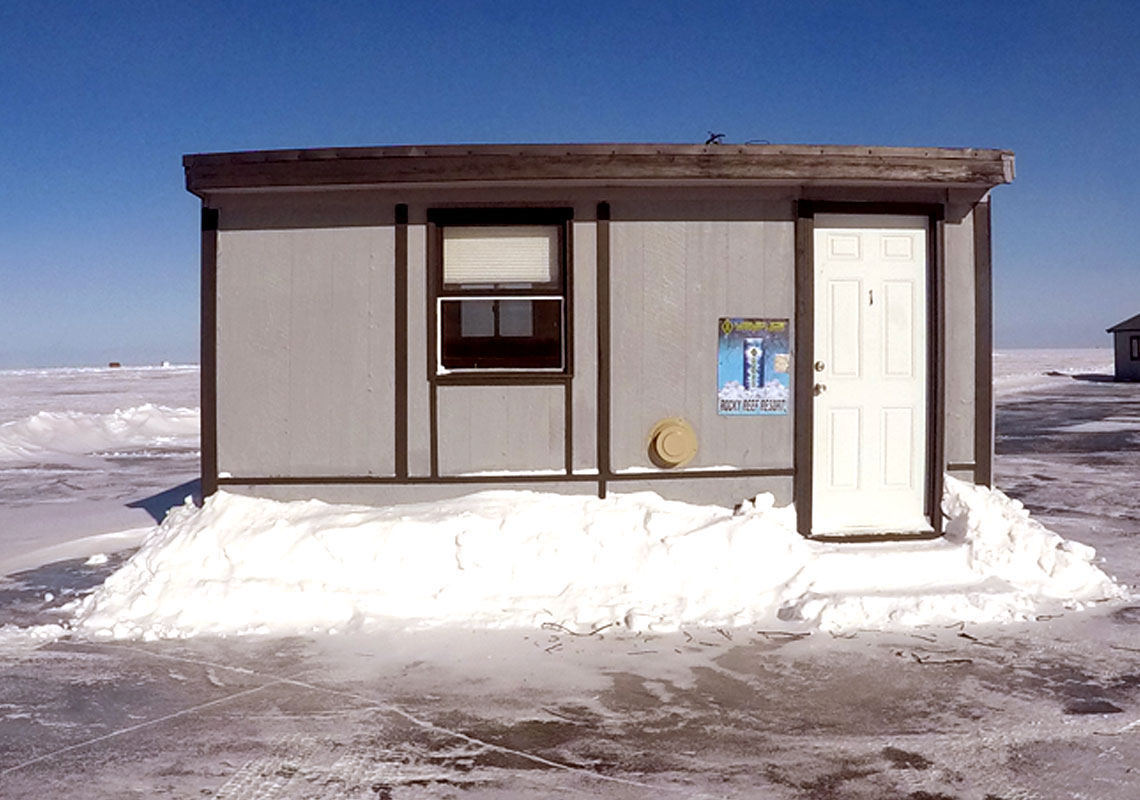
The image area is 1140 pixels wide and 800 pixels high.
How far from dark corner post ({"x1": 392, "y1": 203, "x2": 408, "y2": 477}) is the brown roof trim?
54 centimetres

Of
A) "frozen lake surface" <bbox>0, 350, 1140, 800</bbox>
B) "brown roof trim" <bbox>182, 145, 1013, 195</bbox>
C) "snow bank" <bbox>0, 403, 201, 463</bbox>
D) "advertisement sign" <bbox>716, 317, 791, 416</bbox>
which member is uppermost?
"brown roof trim" <bbox>182, 145, 1013, 195</bbox>

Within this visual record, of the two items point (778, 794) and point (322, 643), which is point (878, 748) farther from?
point (322, 643)

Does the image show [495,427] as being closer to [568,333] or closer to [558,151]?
[568,333]

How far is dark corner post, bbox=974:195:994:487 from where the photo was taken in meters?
8.25

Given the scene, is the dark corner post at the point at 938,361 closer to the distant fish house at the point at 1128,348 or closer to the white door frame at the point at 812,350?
the white door frame at the point at 812,350

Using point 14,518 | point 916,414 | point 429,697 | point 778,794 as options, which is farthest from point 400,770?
point 14,518

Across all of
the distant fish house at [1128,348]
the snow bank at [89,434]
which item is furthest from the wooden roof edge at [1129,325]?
the snow bank at [89,434]

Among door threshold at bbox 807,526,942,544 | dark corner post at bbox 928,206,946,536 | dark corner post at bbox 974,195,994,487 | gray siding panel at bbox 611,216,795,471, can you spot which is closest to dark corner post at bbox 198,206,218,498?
gray siding panel at bbox 611,216,795,471

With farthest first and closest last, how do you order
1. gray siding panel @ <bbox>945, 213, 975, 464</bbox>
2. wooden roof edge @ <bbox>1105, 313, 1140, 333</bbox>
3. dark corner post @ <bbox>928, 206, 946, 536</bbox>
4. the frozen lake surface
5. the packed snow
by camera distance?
wooden roof edge @ <bbox>1105, 313, 1140, 333</bbox> < gray siding panel @ <bbox>945, 213, 975, 464</bbox> < dark corner post @ <bbox>928, 206, 946, 536</bbox> < the packed snow < the frozen lake surface

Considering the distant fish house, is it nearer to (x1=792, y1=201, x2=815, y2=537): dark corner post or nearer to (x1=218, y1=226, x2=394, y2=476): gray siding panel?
(x1=792, y1=201, x2=815, y2=537): dark corner post

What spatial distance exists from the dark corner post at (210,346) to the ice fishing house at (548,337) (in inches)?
0.8

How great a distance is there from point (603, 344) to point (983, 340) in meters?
3.46

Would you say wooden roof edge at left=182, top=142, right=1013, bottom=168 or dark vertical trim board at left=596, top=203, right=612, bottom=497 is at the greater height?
wooden roof edge at left=182, top=142, right=1013, bottom=168

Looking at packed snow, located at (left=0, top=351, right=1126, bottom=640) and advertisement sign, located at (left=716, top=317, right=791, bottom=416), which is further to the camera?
advertisement sign, located at (left=716, top=317, right=791, bottom=416)
